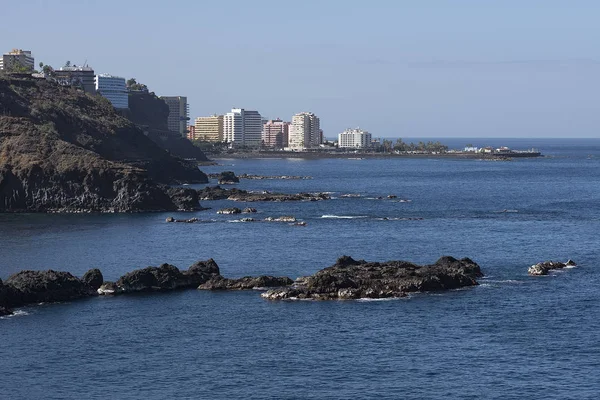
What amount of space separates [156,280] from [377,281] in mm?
16826

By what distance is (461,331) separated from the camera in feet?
195

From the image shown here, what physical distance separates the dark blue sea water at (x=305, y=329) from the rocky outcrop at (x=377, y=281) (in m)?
1.59

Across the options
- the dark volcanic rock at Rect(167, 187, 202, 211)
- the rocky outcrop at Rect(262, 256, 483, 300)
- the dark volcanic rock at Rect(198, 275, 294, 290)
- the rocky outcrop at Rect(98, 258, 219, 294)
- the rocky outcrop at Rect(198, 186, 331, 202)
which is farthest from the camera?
the rocky outcrop at Rect(198, 186, 331, 202)

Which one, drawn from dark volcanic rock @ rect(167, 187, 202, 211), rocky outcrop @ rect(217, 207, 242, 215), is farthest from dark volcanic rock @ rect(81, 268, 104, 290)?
dark volcanic rock @ rect(167, 187, 202, 211)

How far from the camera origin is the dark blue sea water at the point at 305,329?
163 ft

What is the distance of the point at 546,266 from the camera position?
263 ft

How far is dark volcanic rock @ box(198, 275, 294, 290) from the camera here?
7394 centimetres

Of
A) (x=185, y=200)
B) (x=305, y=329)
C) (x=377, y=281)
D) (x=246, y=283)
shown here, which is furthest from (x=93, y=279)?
(x=185, y=200)

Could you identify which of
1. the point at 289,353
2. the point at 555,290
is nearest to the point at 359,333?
the point at 289,353

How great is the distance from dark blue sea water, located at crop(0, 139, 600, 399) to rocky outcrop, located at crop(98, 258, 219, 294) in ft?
6.24

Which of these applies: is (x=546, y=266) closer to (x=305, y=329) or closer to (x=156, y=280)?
(x=305, y=329)

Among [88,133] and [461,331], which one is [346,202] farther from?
[461,331]

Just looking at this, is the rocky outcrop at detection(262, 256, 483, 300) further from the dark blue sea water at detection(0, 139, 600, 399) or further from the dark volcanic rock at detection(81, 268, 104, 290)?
the dark volcanic rock at detection(81, 268, 104, 290)

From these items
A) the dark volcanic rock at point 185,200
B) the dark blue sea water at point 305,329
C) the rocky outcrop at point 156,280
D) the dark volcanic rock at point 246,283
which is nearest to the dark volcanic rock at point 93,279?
the rocky outcrop at point 156,280
